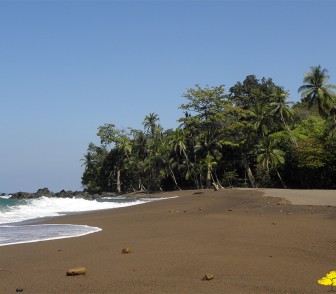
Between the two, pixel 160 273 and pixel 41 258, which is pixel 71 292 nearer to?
pixel 160 273

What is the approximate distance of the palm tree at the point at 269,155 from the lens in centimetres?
4025

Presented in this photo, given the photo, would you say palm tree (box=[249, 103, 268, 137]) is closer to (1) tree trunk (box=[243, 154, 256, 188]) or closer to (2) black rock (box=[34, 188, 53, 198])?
(1) tree trunk (box=[243, 154, 256, 188])

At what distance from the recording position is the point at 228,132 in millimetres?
48281

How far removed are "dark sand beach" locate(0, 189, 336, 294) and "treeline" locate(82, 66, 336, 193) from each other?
29.8 meters

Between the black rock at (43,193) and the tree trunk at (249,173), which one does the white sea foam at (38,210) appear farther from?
the black rock at (43,193)

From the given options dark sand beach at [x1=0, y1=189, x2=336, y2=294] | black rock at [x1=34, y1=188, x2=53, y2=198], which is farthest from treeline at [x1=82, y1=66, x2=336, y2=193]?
dark sand beach at [x1=0, y1=189, x2=336, y2=294]

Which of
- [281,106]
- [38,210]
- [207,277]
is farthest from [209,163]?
[207,277]

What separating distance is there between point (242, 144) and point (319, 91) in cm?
1209

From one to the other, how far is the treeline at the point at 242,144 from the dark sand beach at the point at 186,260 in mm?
29787

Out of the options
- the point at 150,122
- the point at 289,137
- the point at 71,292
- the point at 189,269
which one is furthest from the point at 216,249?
the point at 150,122

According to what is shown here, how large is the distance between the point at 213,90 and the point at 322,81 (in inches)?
564

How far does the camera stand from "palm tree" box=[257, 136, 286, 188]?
4025 cm

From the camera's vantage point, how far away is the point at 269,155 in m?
40.7

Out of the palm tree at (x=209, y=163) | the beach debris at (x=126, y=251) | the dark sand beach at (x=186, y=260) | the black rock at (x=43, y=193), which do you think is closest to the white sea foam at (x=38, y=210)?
the dark sand beach at (x=186, y=260)
